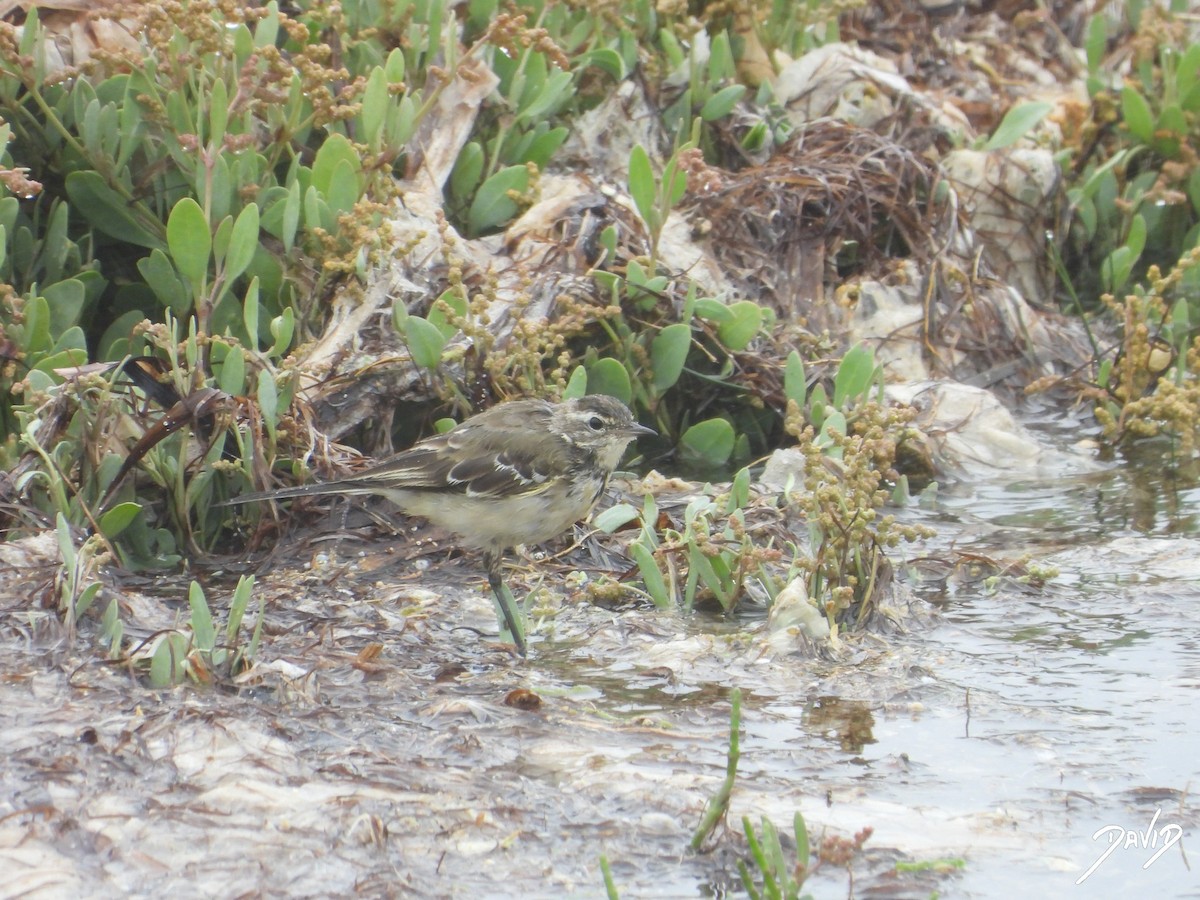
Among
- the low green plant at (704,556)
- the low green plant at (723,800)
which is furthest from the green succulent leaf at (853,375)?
the low green plant at (723,800)

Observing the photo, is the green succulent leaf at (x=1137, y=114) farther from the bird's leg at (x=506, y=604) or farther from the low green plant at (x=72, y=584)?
the low green plant at (x=72, y=584)

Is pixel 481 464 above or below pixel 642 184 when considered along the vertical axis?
below

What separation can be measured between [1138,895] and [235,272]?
4.77 m

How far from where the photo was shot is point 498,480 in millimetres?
7121

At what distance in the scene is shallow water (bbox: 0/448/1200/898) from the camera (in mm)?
4402

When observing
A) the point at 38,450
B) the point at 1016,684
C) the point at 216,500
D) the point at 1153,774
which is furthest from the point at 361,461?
the point at 1153,774

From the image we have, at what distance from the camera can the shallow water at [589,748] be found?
4.40 meters

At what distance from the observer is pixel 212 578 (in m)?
7.10

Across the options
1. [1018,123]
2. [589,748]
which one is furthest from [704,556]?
[1018,123]

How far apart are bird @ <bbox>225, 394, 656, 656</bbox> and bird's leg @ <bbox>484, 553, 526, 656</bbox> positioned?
29 mm

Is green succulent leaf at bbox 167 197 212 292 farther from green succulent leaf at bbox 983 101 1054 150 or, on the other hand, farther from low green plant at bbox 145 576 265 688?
green succulent leaf at bbox 983 101 1054 150

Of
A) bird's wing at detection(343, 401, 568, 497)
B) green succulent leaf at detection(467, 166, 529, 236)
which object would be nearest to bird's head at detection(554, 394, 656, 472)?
bird's wing at detection(343, 401, 568, 497)

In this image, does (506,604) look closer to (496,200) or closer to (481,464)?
(481,464)

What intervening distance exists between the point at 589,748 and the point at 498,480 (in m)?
2.11
